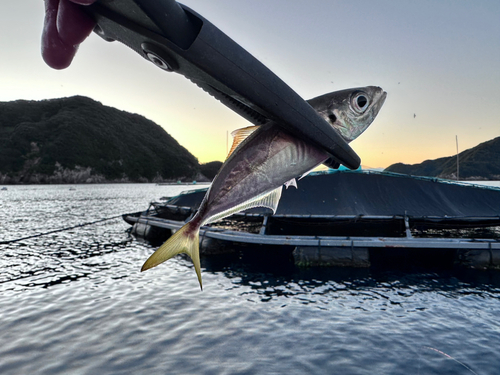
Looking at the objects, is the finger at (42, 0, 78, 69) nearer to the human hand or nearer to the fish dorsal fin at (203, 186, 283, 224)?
the human hand

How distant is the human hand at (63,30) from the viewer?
4.32ft

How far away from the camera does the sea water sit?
1074cm

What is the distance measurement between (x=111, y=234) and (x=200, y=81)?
139 feet

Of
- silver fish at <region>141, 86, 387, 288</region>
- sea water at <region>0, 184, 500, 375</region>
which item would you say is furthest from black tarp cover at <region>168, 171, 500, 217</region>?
silver fish at <region>141, 86, 387, 288</region>

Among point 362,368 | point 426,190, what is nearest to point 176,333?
point 362,368

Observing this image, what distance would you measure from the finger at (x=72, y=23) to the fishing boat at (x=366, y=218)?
19.4m

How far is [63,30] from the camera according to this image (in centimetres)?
136

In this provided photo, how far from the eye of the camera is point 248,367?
10.6 meters

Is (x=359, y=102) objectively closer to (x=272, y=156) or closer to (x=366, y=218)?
(x=272, y=156)

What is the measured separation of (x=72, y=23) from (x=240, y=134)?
1038 mm

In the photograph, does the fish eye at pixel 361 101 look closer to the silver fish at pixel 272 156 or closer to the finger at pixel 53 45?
the silver fish at pixel 272 156

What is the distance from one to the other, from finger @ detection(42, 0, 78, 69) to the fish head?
1310 mm

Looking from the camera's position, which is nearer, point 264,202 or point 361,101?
point 361,101

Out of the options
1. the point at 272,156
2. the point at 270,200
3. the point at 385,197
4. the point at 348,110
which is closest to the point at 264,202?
the point at 270,200
